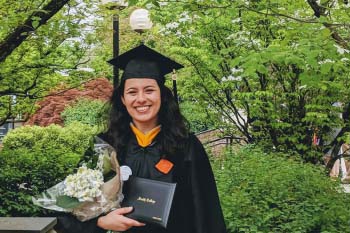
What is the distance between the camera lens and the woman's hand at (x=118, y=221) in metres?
2.91

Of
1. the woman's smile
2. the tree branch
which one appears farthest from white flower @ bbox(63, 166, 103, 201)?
the tree branch

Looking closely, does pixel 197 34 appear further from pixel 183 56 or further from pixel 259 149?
pixel 259 149

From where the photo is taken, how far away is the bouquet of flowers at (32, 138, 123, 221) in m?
2.90

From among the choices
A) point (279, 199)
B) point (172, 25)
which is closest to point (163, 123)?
point (279, 199)

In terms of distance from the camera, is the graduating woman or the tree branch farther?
the tree branch

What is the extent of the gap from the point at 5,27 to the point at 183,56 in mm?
4072

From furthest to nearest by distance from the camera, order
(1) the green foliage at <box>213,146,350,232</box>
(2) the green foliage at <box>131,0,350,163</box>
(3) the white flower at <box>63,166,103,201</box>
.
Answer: (2) the green foliage at <box>131,0,350,163</box> < (1) the green foliage at <box>213,146,350,232</box> < (3) the white flower at <box>63,166,103,201</box>

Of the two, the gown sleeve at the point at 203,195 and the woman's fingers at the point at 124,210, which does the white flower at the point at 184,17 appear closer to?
Result: the gown sleeve at the point at 203,195

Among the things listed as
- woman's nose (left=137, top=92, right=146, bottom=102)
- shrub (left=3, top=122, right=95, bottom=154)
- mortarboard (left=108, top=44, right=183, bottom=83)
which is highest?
mortarboard (left=108, top=44, right=183, bottom=83)

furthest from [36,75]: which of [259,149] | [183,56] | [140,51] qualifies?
[140,51]

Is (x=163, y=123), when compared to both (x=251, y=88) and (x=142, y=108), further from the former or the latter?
(x=251, y=88)

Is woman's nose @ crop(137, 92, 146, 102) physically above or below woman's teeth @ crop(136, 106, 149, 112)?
above

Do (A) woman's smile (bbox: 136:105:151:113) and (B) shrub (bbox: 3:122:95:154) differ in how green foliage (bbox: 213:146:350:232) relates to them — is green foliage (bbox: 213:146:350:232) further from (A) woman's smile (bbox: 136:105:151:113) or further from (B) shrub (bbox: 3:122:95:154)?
(B) shrub (bbox: 3:122:95:154)

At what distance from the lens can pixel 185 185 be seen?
3074 mm
